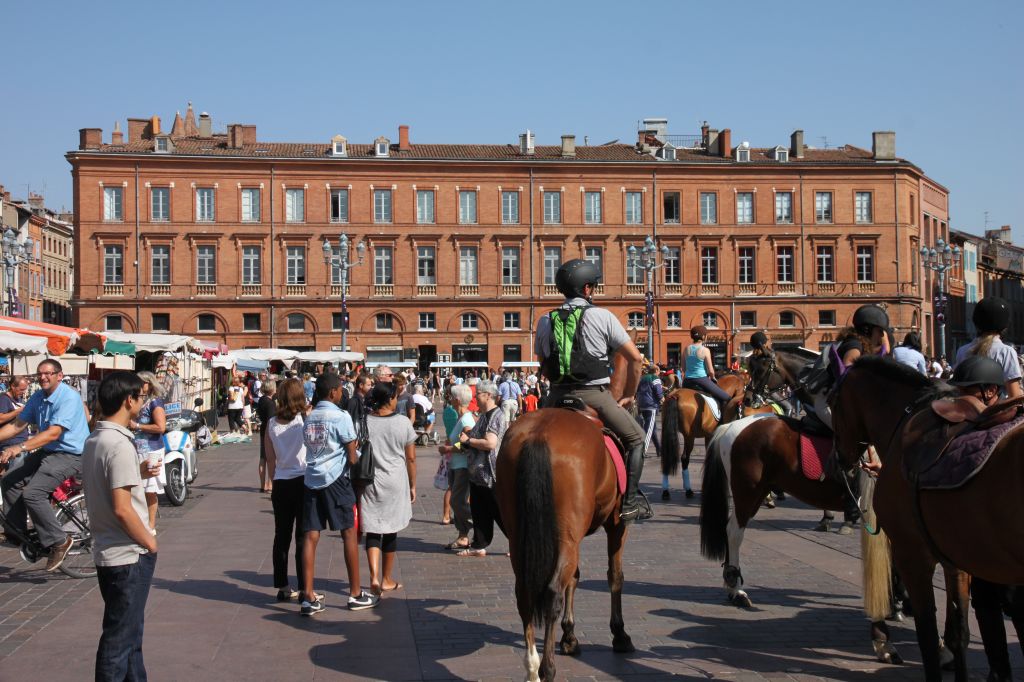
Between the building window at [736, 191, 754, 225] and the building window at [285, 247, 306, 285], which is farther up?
the building window at [736, 191, 754, 225]

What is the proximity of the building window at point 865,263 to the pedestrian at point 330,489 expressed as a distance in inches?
2444

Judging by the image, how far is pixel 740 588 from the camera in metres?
8.20

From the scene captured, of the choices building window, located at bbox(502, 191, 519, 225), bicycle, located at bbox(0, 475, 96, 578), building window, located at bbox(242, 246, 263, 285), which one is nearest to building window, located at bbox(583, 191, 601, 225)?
building window, located at bbox(502, 191, 519, 225)

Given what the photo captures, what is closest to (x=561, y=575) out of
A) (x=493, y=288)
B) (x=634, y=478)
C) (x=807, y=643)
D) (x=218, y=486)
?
(x=634, y=478)

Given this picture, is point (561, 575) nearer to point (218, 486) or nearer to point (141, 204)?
point (218, 486)

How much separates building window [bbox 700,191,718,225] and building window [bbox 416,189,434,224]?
16.7 meters

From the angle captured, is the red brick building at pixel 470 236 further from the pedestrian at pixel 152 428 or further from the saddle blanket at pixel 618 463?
the saddle blanket at pixel 618 463

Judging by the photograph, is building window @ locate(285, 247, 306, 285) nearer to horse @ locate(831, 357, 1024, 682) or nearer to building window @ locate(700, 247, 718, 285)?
building window @ locate(700, 247, 718, 285)

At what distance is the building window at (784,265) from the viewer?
215ft

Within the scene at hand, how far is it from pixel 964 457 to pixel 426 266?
58.7 metres

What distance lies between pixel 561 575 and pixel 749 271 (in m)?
61.6

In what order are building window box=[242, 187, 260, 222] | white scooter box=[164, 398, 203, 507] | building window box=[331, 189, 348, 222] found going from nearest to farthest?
white scooter box=[164, 398, 203, 507] < building window box=[242, 187, 260, 222] < building window box=[331, 189, 348, 222]

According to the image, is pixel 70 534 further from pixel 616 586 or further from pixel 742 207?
pixel 742 207

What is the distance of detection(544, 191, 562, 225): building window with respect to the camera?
6381cm
